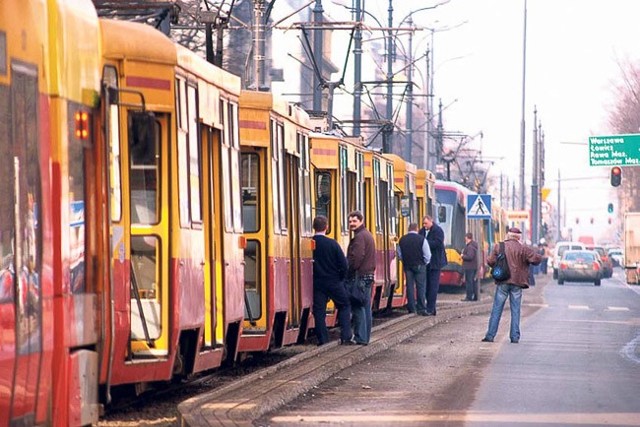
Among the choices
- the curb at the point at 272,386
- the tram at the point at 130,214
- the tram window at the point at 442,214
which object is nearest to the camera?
the tram at the point at 130,214

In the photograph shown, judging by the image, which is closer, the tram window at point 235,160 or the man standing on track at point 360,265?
the tram window at point 235,160

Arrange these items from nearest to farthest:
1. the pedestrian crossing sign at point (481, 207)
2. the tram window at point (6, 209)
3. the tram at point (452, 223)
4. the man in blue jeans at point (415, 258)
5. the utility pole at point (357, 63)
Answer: the tram window at point (6, 209)
the man in blue jeans at point (415, 258)
the utility pole at point (357, 63)
the pedestrian crossing sign at point (481, 207)
the tram at point (452, 223)

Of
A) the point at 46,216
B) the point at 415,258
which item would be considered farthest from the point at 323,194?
the point at 46,216

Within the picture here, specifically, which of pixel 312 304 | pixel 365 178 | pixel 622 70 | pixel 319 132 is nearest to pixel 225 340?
pixel 312 304

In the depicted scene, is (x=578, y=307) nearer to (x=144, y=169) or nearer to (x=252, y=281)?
(x=252, y=281)

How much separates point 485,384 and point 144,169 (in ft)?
17.0

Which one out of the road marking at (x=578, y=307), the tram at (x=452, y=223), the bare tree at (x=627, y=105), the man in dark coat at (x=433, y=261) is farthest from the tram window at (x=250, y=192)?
the bare tree at (x=627, y=105)

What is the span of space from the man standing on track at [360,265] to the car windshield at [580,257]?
45.2 m

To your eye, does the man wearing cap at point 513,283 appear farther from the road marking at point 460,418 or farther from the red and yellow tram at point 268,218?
the road marking at point 460,418

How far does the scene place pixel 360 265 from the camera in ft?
73.8

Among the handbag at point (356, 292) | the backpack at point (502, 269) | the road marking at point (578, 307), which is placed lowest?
the road marking at point (578, 307)

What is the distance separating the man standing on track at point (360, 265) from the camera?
73.5ft

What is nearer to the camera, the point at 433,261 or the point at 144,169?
the point at 144,169

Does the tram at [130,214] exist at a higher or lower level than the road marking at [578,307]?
higher
